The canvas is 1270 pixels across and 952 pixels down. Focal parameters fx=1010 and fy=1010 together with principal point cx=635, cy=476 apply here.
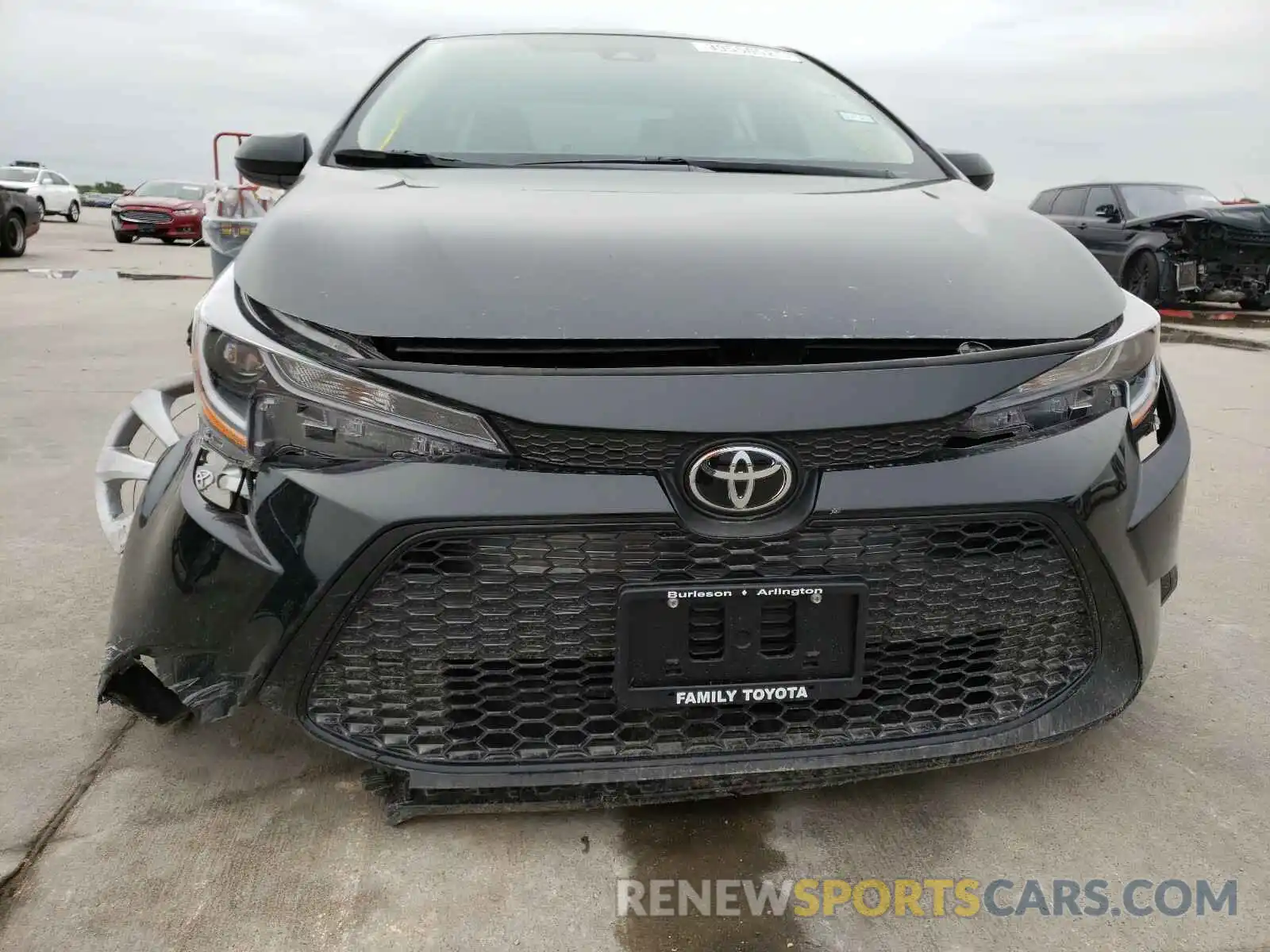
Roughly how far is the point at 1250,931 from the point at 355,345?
149cm

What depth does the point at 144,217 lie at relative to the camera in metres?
18.8

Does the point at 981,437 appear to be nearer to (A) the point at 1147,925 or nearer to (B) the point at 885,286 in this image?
(B) the point at 885,286

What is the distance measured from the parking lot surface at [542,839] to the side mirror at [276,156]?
3.74 feet

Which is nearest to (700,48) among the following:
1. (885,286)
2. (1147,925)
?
(885,286)

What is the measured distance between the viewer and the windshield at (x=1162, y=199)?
10297 mm

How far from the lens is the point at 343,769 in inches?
70.2

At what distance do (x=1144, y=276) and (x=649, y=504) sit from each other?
33.8 feet

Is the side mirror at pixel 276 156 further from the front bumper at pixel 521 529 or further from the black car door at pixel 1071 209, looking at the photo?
the black car door at pixel 1071 209

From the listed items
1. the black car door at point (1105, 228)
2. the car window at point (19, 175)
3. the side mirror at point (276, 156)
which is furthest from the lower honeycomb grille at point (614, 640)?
the car window at point (19, 175)

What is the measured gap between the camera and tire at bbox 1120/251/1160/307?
9906 millimetres

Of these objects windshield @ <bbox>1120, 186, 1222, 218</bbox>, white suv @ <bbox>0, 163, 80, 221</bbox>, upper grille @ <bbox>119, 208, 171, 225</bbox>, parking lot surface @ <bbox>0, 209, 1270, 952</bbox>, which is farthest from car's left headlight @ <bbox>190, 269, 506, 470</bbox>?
white suv @ <bbox>0, 163, 80, 221</bbox>

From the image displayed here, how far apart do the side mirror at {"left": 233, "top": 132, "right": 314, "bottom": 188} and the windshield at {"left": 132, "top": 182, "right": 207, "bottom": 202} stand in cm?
1978

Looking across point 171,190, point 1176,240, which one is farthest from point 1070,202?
point 171,190

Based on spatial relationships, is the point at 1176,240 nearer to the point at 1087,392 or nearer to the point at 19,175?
A: the point at 1087,392
